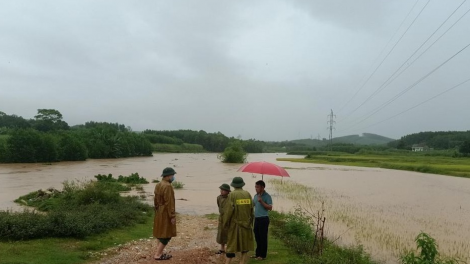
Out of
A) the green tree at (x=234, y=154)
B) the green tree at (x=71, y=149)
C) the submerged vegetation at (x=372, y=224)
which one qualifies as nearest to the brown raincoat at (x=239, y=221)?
the submerged vegetation at (x=372, y=224)

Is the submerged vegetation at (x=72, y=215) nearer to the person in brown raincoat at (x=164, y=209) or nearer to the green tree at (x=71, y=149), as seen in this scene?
the person in brown raincoat at (x=164, y=209)

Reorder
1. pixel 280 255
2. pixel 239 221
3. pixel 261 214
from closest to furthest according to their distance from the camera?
pixel 239 221
pixel 261 214
pixel 280 255

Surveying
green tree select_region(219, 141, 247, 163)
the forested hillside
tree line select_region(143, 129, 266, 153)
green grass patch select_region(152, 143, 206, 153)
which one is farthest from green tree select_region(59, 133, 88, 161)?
the forested hillside

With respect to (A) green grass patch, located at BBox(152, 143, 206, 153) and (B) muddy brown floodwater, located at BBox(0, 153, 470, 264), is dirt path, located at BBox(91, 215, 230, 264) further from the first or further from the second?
(A) green grass patch, located at BBox(152, 143, 206, 153)

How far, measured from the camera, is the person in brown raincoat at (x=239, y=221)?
657 cm

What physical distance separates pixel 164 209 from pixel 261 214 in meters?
1.94

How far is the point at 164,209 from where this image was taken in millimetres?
7164

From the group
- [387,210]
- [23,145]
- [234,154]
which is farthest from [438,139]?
[23,145]

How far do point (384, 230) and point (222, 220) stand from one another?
351 inches

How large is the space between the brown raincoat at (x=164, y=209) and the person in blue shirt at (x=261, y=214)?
167 cm

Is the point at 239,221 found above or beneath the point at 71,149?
beneath

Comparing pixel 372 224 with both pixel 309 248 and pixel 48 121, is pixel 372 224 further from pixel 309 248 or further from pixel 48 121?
pixel 48 121

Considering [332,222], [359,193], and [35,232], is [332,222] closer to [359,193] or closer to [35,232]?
[35,232]

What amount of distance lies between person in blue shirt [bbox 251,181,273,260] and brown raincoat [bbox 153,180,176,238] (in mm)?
1671
